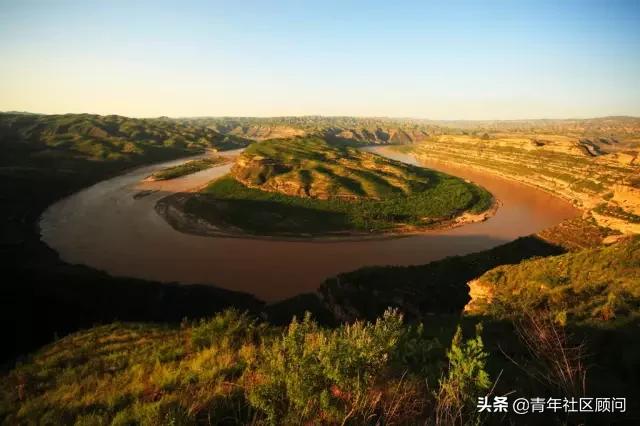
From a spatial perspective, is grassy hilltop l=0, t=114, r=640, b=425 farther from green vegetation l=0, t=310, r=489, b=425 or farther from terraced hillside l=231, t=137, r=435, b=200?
terraced hillside l=231, t=137, r=435, b=200

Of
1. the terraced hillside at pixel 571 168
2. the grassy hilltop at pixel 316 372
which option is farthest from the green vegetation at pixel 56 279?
the terraced hillside at pixel 571 168

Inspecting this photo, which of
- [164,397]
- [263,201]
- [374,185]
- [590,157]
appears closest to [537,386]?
[164,397]

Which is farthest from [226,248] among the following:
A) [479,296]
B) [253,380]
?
[253,380]

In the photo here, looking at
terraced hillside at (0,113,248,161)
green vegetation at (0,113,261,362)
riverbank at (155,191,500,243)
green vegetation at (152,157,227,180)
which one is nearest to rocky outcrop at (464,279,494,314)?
green vegetation at (0,113,261,362)

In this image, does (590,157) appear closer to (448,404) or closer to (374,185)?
(374,185)

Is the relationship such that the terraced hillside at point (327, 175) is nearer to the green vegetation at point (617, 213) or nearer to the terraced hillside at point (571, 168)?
the terraced hillside at point (571, 168)

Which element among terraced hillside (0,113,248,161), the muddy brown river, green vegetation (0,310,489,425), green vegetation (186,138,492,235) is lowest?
the muddy brown river

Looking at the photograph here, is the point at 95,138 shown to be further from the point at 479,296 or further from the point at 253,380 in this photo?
the point at 253,380
